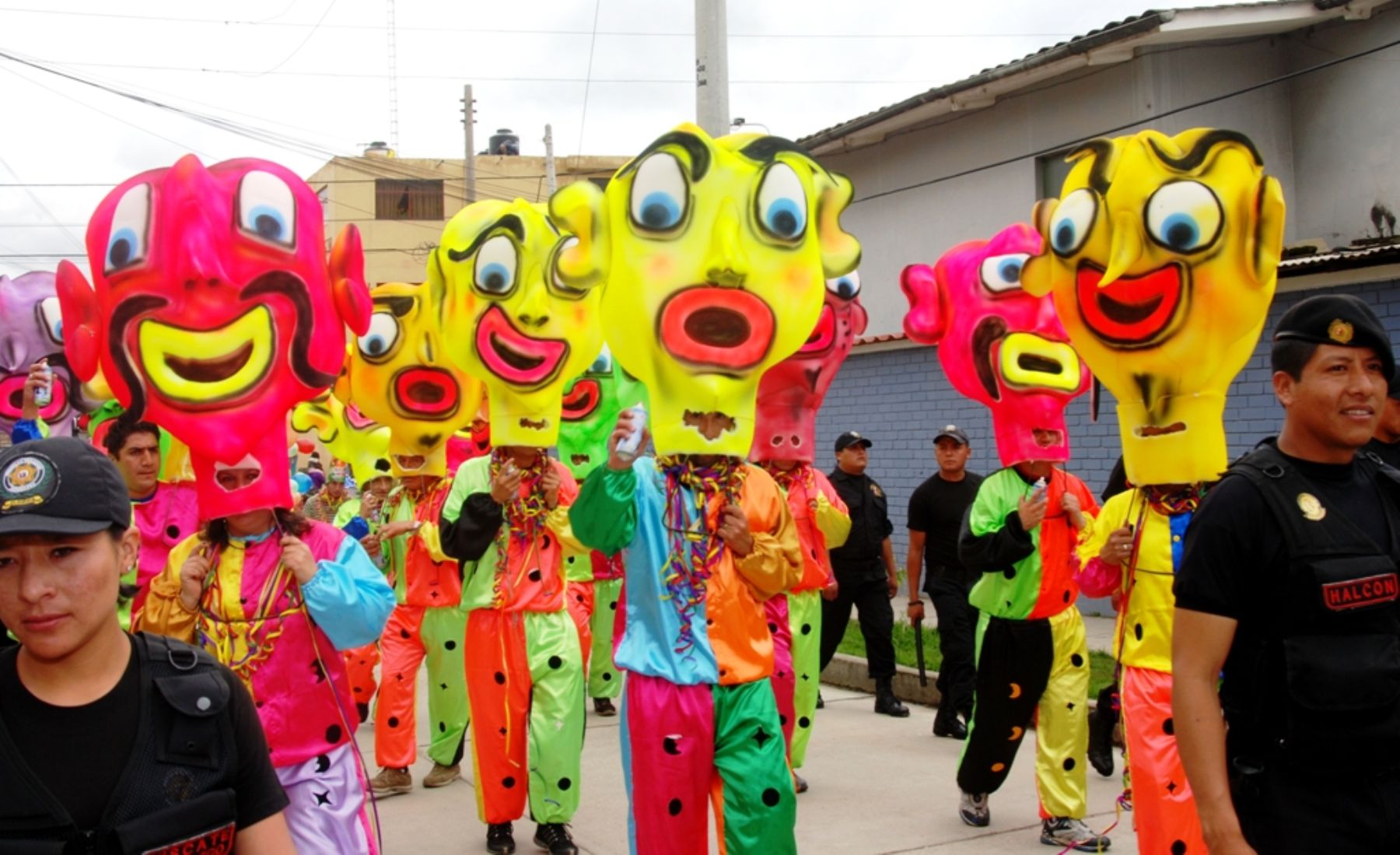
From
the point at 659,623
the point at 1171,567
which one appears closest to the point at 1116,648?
the point at 1171,567

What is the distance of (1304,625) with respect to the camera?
2.89 meters

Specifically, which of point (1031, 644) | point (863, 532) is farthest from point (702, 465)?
point (863, 532)

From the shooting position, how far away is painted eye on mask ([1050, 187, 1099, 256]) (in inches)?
197

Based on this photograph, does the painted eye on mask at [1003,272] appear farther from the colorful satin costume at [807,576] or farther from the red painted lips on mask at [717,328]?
the red painted lips on mask at [717,328]

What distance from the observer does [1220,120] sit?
13.6 m

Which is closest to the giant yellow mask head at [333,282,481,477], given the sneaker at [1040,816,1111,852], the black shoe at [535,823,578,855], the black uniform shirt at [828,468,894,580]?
the black shoe at [535,823,578,855]

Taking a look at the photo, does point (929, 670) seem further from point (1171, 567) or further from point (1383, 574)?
point (1383, 574)

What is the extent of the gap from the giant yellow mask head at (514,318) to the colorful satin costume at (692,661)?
6.02 feet

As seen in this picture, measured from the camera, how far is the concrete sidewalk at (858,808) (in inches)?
244

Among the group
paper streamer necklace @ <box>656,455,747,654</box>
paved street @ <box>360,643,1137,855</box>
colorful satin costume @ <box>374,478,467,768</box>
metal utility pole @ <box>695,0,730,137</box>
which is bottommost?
paved street @ <box>360,643,1137,855</box>

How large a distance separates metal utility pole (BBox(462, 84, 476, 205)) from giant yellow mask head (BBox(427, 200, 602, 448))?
22392 millimetres

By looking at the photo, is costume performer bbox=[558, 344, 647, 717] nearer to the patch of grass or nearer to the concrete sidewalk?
the concrete sidewalk

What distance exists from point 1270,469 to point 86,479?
2449 mm

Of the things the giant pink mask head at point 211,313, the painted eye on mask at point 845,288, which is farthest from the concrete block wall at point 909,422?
the giant pink mask head at point 211,313
